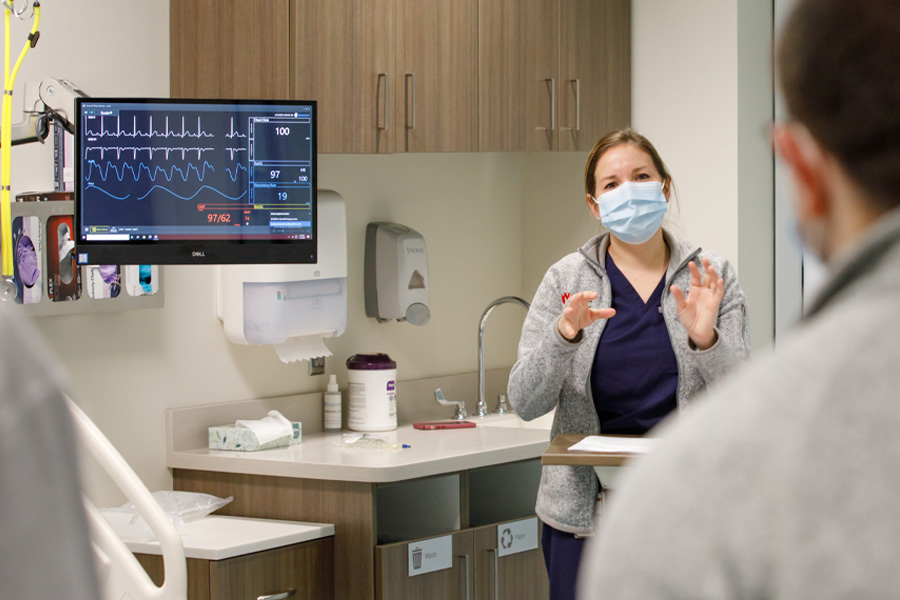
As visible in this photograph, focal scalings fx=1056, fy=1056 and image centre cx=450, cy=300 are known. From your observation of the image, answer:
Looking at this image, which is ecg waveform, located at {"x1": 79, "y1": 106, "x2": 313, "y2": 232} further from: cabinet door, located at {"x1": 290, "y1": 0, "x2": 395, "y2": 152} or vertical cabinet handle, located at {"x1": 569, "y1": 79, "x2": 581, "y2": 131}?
vertical cabinet handle, located at {"x1": 569, "y1": 79, "x2": 581, "y2": 131}

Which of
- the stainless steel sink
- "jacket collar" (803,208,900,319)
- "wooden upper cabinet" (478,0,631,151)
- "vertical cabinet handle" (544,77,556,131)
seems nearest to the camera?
"jacket collar" (803,208,900,319)

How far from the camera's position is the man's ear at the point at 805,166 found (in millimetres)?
580

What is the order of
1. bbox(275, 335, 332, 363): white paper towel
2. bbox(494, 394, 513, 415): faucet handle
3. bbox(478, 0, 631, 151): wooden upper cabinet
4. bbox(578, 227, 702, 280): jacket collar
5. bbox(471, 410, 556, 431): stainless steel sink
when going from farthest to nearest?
bbox(494, 394, 513, 415): faucet handle < bbox(471, 410, 556, 431): stainless steel sink < bbox(478, 0, 631, 151): wooden upper cabinet < bbox(275, 335, 332, 363): white paper towel < bbox(578, 227, 702, 280): jacket collar

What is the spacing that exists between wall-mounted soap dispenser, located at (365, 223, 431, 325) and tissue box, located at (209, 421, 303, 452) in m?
0.56

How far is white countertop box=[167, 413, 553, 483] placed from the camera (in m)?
2.44

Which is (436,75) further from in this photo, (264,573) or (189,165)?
(264,573)

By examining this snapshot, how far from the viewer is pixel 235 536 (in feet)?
7.82

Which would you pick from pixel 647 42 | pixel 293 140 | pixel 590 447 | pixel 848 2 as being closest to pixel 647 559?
pixel 848 2

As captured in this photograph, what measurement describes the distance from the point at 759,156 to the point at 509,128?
28.9 inches

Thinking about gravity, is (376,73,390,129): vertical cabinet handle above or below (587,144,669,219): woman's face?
above

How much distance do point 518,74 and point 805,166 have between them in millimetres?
2502

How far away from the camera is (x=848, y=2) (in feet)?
1.78

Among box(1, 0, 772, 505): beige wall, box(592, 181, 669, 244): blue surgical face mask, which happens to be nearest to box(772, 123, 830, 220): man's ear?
box(592, 181, 669, 244): blue surgical face mask

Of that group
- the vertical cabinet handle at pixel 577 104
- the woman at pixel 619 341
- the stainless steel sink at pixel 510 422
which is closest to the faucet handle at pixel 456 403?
the stainless steel sink at pixel 510 422
